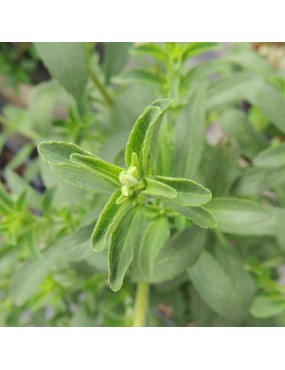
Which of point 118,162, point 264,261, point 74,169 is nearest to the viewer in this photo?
point 74,169

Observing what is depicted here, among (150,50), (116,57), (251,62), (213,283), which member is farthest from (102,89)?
(213,283)

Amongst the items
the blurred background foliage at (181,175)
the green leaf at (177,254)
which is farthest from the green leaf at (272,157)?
the green leaf at (177,254)

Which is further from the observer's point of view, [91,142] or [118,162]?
[91,142]

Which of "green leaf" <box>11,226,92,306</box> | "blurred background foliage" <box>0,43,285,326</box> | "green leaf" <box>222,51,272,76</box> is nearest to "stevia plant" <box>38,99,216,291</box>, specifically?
"blurred background foliage" <box>0,43,285,326</box>

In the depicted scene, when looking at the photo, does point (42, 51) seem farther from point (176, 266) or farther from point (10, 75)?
point (10, 75)

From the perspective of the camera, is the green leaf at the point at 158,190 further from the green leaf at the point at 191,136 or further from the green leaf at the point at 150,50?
the green leaf at the point at 150,50

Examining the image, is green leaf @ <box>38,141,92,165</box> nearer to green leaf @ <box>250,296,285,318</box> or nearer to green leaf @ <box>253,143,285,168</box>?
green leaf @ <box>253,143,285,168</box>
